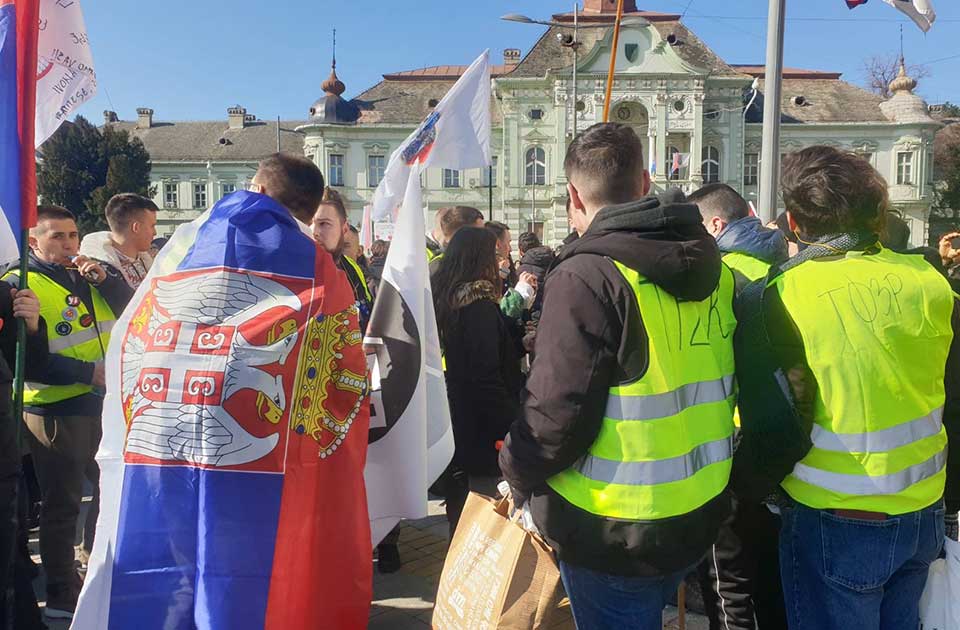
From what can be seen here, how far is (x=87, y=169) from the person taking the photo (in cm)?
4741

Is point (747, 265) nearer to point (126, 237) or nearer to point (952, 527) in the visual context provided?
point (952, 527)

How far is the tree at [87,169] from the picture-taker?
4594 centimetres

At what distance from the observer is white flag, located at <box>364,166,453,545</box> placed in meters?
3.29

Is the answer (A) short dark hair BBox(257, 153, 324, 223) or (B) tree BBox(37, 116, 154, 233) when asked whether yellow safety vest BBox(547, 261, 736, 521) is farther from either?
(B) tree BBox(37, 116, 154, 233)

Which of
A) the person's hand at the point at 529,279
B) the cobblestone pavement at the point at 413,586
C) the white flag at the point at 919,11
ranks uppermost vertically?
the white flag at the point at 919,11

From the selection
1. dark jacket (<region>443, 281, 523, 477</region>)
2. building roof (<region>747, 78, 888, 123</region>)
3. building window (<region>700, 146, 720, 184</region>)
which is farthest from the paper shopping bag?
building roof (<region>747, 78, 888, 123</region>)

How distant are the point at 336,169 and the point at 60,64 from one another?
4602 centimetres

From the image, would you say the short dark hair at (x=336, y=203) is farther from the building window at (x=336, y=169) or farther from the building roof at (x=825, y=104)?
the building roof at (x=825, y=104)

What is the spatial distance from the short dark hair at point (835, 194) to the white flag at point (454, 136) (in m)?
2.27

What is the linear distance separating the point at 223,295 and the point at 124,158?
49880 mm

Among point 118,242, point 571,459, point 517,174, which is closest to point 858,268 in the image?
point 571,459

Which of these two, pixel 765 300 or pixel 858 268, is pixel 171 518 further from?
pixel 858 268

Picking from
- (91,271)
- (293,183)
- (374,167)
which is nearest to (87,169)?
(374,167)

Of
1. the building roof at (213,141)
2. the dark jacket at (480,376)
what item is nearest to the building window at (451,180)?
the building roof at (213,141)
